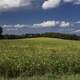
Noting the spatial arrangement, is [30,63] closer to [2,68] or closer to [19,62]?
[19,62]

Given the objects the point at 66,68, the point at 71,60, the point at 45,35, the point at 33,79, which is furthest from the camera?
the point at 45,35

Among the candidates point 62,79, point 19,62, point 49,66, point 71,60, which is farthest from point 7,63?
point 62,79

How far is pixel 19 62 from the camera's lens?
2078 centimetres

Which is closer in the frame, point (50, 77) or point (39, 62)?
point (50, 77)

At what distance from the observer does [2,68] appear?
19078mm

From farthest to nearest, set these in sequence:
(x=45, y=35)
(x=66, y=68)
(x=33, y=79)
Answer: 1. (x=45, y=35)
2. (x=66, y=68)
3. (x=33, y=79)

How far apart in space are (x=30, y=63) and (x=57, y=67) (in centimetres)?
169

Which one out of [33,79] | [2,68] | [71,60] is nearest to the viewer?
[33,79]

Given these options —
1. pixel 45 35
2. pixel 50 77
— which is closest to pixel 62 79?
pixel 50 77

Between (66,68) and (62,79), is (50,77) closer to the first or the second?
(62,79)

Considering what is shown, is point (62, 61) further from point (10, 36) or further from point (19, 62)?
point (10, 36)

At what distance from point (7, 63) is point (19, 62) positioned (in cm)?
73

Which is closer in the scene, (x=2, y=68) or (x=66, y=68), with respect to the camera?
(x=2, y=68)

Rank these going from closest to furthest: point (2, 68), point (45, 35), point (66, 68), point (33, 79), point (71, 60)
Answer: point (33, 79) < point (2, 68) < point (66, 68) < point (71, 60) < point (45, 35)
